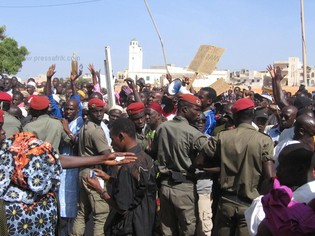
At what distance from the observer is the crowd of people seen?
2752mm

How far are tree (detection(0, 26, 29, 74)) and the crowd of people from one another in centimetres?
3964

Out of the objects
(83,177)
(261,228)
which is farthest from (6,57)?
(261,228)

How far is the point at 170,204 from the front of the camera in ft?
15.5

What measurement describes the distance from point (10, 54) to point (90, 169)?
4331 centimetres

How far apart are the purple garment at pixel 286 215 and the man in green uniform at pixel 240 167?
1580 mm

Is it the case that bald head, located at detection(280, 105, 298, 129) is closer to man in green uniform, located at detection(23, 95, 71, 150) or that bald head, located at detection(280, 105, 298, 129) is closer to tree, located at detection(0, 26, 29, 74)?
man in green uniform, located at detection(23, 95, 71, 150)

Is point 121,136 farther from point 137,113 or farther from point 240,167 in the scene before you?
point 137,113

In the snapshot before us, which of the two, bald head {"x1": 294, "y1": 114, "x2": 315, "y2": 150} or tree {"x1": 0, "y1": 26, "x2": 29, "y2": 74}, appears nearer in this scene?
bald head {"x1": 294, "y1": 114, "x2": 315, "y2": 150}

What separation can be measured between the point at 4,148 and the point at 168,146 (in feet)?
6.64

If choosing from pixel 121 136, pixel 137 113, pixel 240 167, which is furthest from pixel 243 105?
pixel 137 113

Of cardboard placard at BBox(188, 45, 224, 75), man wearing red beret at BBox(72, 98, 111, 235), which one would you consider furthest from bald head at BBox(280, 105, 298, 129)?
cardboard placard at BBox(188, 45, 224, 75)

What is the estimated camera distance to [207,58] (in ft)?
30.9

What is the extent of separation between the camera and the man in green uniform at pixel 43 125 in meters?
5.34

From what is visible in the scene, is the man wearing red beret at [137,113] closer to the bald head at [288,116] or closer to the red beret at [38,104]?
the red beret at [38,104]
